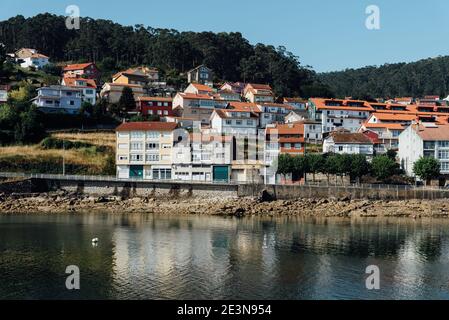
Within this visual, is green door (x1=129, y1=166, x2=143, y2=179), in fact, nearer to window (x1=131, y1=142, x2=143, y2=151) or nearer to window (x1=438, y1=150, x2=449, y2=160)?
window (x1=131, y1=142, x2=143, y2=151)

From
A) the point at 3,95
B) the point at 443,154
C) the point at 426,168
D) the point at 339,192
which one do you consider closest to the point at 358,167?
the point at 339,192

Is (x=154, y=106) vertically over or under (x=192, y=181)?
over

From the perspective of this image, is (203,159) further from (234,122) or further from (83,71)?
(83,71)

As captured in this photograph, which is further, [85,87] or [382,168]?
[85,87]

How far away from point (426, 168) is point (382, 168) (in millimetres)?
3971

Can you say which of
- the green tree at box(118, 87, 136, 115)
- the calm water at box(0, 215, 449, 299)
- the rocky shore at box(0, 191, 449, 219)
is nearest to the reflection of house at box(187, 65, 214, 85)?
the green tree at box(118, 87, 136, 115)

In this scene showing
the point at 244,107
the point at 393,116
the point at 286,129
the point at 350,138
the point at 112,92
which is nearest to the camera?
the point at 350,138

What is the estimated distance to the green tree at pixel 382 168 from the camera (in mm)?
55406

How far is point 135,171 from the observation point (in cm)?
5897

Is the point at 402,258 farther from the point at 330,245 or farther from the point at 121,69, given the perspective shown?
the point at 121,69

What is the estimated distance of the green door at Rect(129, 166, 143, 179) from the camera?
58.8 meters

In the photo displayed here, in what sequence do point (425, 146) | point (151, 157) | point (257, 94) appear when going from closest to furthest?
point (425, 146), point (151, 157), point (257, 94)

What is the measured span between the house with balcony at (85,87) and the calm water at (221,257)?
108 ft

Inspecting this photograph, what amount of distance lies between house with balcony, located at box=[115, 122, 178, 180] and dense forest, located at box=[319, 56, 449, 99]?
73.0 meters
